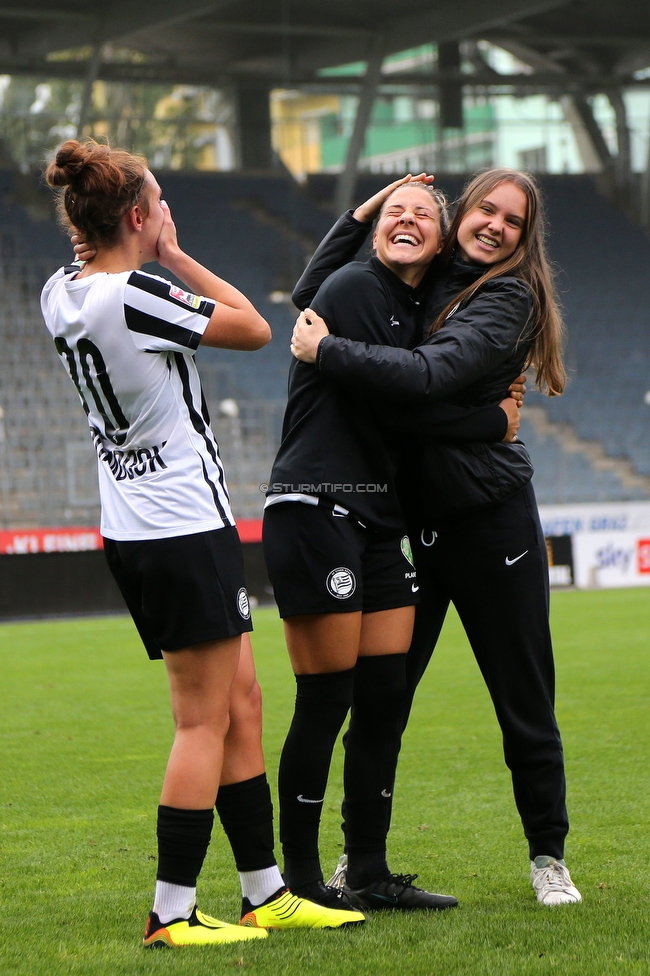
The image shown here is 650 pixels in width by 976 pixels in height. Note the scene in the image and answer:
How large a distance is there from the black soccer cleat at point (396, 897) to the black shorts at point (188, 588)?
857mm

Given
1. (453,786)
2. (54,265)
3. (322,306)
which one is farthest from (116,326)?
(54,265)

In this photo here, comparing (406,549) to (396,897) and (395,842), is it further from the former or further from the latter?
(395,842)

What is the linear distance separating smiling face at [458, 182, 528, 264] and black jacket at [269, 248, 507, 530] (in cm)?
26

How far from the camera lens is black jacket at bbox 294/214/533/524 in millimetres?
2918

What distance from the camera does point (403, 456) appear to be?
3.19 meters

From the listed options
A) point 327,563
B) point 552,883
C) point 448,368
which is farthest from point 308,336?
point 552,883

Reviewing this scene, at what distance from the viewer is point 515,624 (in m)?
3.25

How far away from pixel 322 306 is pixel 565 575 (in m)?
15.0

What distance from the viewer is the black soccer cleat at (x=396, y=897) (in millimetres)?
3092

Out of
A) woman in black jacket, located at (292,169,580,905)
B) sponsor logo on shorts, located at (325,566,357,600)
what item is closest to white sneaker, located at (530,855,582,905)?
woman in black jacket, located at (292,169,580,905)

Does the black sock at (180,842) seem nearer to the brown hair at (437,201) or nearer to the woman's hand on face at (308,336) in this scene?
the woman's hand on face at (308,336)

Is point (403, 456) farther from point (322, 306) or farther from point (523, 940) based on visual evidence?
point (523, 940)

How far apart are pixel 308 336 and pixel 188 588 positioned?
73 centimetres

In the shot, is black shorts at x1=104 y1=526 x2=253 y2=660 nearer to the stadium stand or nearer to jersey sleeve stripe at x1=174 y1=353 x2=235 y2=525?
jersey sleeve stripe at x1=174 y1=353 x2=235 y2=525
